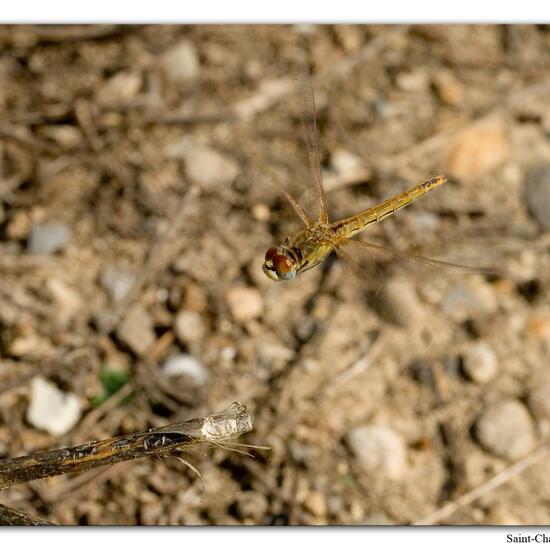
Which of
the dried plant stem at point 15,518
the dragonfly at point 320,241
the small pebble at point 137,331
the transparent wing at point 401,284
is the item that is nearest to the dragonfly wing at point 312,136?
the dragonfly at point 320,241

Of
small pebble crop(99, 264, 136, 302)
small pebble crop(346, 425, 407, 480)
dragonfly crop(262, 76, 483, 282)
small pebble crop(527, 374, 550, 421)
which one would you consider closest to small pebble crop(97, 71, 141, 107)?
small pebble crop(99, 264, 136, 302)

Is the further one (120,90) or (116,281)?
(120,90)

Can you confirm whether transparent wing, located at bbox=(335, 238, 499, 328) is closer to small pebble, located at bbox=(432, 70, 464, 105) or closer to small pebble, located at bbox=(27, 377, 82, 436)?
small pebble, located at bbox=(432, 70, 464, 105)

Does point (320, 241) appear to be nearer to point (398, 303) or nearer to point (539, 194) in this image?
point (398, 303)

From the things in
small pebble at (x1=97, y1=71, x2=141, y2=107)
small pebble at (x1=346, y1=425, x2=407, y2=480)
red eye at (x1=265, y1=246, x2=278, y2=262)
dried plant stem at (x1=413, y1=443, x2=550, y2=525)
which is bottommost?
dried plant stem at (x1=413, y1=443, x2=550, y2=525)

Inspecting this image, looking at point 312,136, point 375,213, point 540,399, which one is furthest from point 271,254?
point 540,399

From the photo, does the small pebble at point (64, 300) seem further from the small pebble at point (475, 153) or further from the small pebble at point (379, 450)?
the small pebble at point (475, 153)
